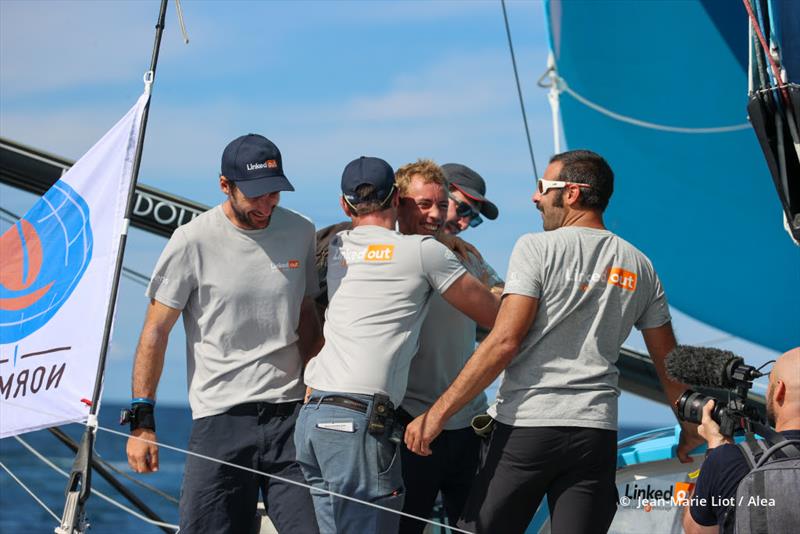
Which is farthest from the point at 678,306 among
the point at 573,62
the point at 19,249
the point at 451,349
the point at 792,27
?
the point at 19,249

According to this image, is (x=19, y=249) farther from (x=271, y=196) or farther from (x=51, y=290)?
(x=271, y=196)

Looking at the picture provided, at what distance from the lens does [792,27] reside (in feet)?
15.3

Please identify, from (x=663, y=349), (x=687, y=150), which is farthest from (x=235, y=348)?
(x=687, y=150)

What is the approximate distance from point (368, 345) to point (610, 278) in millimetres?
693

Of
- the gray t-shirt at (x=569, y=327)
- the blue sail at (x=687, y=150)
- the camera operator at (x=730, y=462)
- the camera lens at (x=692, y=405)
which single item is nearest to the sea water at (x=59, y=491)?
the blue sail at (x=687, y=150)

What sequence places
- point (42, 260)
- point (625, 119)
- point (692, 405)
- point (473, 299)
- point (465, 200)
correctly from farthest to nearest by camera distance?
point (625, 119), point (465, 200), point (42, 260), point (473, 299), point (692, 405)

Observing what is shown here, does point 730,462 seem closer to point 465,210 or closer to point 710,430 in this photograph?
point 710,430

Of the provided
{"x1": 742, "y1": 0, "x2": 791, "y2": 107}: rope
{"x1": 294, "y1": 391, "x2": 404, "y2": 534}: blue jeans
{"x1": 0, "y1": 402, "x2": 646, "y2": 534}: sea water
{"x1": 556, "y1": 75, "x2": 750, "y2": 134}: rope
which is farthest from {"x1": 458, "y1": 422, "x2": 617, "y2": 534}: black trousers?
{"x1": 0, "y1": 402, "x2": 646, "y2": 534}: sea water

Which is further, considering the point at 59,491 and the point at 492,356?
the point at 59,491

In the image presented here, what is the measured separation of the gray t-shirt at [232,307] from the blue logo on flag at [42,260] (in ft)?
0.85

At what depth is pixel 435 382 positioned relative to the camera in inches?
149

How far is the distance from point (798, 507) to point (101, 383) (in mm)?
1851

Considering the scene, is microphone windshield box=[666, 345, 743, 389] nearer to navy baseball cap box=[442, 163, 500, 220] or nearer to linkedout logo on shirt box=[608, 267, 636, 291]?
linkedout logo on shirt box=[608, 267, 636, 291]

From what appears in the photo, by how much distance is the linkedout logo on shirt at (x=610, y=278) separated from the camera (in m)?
3.40
